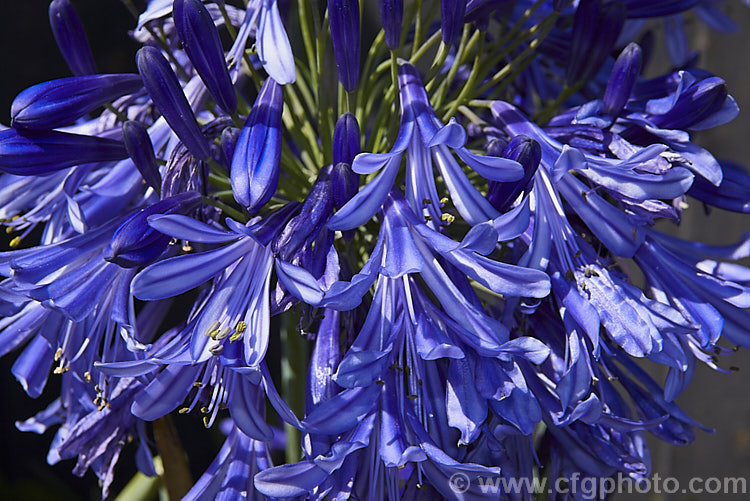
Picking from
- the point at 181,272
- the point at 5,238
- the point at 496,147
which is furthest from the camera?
the point at 5,238

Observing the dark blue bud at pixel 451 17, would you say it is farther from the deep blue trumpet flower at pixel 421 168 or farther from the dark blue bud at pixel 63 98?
the dark blue bud at pixel 63 98

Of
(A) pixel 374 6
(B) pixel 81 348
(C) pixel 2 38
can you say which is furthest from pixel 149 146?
(A) pixel 374 6

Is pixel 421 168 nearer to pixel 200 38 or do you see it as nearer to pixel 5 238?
pixel 200 38

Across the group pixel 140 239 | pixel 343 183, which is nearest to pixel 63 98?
pixel 140 239

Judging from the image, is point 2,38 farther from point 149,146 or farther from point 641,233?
point 641,233

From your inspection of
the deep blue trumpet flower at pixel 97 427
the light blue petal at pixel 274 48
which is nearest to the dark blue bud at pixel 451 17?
the light blue petal at pixel 274 48

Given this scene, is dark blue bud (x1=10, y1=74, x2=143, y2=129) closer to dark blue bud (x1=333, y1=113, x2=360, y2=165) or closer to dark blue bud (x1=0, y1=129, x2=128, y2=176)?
dark blue bud (x1=0, y1=129, x2=128, y2=176)
